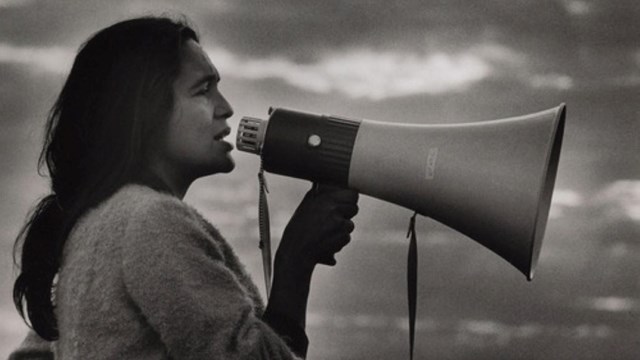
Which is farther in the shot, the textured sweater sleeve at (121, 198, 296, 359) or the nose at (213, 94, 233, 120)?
the nose at (213, 94, 233, 120)

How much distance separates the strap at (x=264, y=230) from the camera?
2.07 meters

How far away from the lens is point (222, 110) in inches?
76.1

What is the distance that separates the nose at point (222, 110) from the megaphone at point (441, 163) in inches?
2.8

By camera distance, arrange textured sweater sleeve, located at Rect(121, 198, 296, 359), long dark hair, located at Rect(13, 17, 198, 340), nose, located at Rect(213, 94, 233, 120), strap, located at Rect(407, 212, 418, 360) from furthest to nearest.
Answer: strap, located at Rect(407, 212, 418, 360) < nose, located at Rect(213, 94, 233, 120) < long dark hair, located at Rect(13, 17, 198, 340) < textured sweater sleeve, located at Rect(121, 198, 296, 359)

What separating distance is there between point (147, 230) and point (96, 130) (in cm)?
27

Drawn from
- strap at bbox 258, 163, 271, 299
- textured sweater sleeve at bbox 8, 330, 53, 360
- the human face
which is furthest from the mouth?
textured sweater sleeve at bbox 8, 330, 53, 360

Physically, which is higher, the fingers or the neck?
the fingers

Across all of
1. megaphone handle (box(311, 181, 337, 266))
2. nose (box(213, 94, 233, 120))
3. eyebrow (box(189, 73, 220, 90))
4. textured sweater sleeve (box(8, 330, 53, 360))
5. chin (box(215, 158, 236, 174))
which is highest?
eyebrow (box(189, 73, 220, 90))

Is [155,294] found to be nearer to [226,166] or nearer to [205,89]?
[226,166]

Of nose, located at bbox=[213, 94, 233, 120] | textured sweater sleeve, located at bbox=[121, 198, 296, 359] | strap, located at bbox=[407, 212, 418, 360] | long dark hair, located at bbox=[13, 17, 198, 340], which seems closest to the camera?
textured sweater sleeve, located at bbox=[121, 198, 296, 359]

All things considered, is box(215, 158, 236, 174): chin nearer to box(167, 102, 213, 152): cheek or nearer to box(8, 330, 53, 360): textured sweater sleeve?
box(167, 102, 213, 152): cheek

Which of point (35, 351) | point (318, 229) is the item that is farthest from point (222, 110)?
point (35, 351)

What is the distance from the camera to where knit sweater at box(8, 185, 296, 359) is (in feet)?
5.40

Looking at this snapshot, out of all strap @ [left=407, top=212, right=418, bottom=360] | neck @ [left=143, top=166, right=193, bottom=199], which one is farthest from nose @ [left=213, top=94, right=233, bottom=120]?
strap @ [left=407, top=212, right=418, bottom=360]
